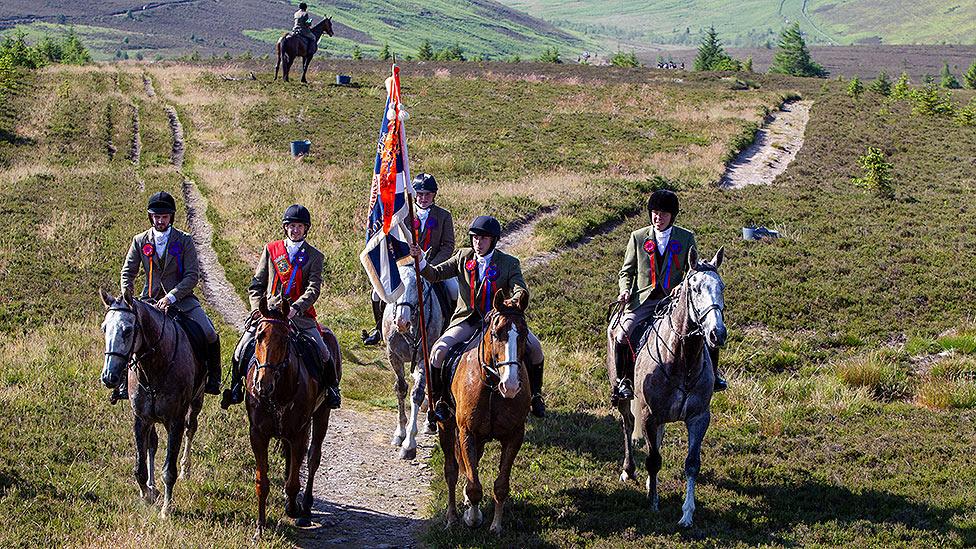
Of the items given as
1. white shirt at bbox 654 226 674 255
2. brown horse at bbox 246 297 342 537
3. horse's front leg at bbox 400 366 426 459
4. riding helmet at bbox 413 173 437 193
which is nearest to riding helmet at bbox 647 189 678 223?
white shirt at bbox 654 226 674 255

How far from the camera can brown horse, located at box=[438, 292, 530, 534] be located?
9.80 metres

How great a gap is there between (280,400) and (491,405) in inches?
90.1

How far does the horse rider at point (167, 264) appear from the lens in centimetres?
1184

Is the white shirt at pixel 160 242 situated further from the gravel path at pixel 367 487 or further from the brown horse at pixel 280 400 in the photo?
the gravel path at pixel 367 487

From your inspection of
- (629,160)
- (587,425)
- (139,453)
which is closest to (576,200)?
(629,160)

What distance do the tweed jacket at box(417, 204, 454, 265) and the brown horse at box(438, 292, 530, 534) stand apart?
363cm

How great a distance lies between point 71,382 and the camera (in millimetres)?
15609

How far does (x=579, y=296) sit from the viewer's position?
2269 centimetres

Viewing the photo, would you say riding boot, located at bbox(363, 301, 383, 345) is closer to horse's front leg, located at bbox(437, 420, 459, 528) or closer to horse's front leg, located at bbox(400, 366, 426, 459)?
horse's front leg, located at bbox(400, 366, 426, 459)

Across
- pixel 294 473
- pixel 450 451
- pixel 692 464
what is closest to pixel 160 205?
pixel 294 473

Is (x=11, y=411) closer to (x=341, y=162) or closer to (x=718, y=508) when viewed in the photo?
(x=718, y=508)

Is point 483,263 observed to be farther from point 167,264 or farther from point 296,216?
point 167,264

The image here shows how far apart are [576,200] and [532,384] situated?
21.1m

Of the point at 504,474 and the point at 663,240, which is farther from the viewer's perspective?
the point at 663,240
